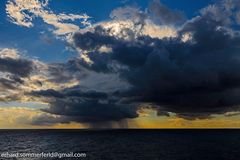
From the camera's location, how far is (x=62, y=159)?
7762 centimetres

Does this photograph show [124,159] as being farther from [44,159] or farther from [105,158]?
[44,159]

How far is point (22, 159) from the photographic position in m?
79.0

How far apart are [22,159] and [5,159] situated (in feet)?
14.7

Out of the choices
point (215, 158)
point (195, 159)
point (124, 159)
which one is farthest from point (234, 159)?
point (124, 159)

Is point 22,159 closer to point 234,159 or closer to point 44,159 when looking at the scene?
point 44,159

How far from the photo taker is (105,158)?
83.4m

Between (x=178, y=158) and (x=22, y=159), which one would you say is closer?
(x=22, y=159)

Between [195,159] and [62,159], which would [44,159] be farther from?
[195,159]

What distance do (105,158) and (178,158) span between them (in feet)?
72.4

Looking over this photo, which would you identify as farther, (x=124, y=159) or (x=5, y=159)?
(x=124, y=159)

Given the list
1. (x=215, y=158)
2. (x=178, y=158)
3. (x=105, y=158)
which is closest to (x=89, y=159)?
(x=105, y=158)

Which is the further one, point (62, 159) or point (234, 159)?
point (234, 159)

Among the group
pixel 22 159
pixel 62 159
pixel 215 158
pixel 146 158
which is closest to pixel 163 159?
pixel 146 158

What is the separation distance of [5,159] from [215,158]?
61182 mm
